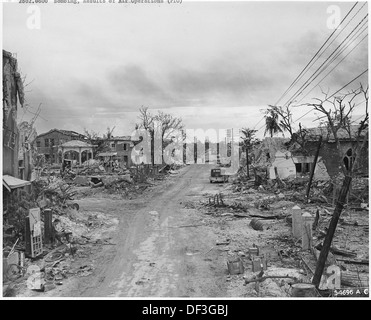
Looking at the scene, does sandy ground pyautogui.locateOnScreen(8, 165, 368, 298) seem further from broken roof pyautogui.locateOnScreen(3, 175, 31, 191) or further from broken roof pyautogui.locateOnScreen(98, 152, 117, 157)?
broken roof pyautogui.locateOnScreen(98, 152, 117, 157)

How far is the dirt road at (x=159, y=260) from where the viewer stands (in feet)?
31.2

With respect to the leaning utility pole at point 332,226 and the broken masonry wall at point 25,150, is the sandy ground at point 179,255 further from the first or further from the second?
the broken masonry wall at point 25,150

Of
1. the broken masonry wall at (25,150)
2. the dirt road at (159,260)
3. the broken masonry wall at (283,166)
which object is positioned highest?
the broken masonry wall at (25,150)

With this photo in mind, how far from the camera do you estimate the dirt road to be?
9.52 m

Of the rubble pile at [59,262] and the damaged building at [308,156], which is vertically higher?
the damaged building at [308,156]

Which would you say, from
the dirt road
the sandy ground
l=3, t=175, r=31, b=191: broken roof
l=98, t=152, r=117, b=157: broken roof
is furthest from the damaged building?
l=98, t=152, r=117, b=157: broken roof

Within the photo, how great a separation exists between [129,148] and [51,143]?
10.6 metres

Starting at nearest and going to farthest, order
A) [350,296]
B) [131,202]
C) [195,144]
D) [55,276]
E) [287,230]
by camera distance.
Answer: [350,296] < [55,276] < [287,230] < [131,202] < [195,144]

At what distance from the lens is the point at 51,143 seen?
52.7m

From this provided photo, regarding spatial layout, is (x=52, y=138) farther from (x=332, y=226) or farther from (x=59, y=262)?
(x=332, y=226)

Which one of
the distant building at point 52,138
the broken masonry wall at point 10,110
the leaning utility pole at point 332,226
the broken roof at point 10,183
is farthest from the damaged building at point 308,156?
the distant building at point 52,138

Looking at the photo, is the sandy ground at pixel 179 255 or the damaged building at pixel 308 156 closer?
the sandy ground at pixel 179 255
